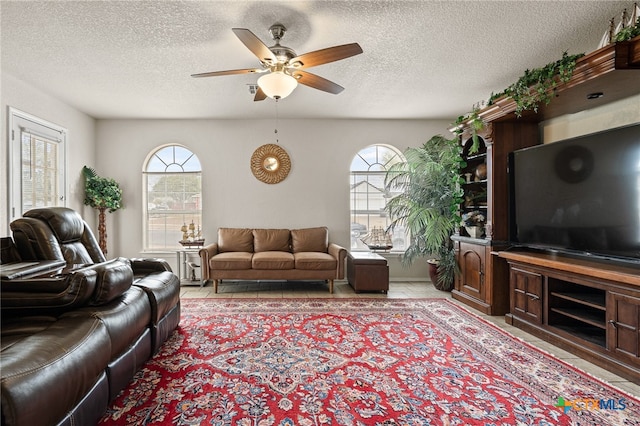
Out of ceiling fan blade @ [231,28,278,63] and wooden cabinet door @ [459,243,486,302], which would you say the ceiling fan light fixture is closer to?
ceiling fan blade @ [231,28,278,63]

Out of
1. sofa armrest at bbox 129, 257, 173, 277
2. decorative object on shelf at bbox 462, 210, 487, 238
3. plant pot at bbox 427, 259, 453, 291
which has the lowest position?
plant pot at bbox 427, 259, 453, 291

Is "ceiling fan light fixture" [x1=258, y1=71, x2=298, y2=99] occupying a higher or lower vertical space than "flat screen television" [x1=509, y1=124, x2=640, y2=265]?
higher

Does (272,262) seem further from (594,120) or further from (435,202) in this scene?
(594,120)

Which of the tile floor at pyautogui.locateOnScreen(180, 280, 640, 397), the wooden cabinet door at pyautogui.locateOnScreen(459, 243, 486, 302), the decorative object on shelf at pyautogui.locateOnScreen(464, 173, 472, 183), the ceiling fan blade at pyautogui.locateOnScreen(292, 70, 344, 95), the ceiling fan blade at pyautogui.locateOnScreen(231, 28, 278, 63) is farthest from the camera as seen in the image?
the tile floor at pyautogui.locateOnScreen(180, 280, 640, 397)

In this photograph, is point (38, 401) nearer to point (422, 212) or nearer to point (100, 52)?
point (100, 52)

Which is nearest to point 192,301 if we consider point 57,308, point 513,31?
point 57,308

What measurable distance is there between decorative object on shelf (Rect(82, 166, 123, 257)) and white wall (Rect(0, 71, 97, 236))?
12 centimetres

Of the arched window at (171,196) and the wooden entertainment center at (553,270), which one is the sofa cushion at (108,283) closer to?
the wooden entertainment center at (553,270)

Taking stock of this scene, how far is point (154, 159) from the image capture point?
5523mm

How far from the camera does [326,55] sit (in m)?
2.39

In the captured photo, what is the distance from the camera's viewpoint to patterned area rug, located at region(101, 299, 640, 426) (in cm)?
179

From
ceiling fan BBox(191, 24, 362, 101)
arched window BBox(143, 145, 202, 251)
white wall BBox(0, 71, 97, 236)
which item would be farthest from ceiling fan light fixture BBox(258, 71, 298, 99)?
arched window BBox(143, 145, 202, 251)

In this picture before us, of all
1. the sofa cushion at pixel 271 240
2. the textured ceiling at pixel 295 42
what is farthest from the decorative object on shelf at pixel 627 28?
the sofa cushion at pixel 271 240

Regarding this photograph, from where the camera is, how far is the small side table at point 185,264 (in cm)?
506
